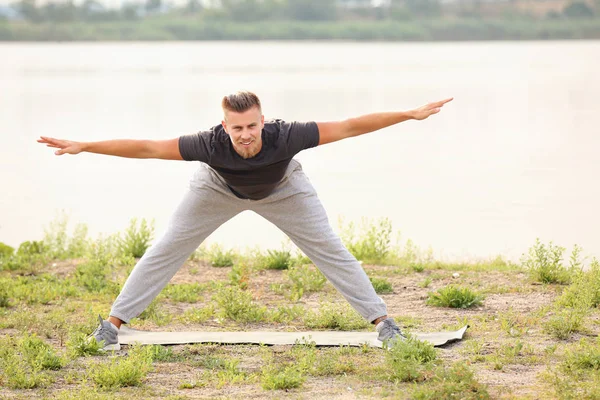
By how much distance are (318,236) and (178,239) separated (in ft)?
3.28

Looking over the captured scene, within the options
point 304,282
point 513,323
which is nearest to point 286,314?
point 304,282

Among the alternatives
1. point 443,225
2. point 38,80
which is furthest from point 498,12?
point 443,225

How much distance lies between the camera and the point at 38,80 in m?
50.0

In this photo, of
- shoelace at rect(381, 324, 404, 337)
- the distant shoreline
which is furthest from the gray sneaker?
the distant shoreline

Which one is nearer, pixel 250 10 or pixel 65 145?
pixel 65 145

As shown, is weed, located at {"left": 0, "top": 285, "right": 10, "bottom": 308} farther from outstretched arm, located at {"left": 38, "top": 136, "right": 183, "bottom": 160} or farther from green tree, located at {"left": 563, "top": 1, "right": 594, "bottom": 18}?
green tree, located at {"left": 563, "top": 1, "right": 594, "bottom": 18}

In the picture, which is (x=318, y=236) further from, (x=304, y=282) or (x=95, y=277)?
(x=95, y=277)

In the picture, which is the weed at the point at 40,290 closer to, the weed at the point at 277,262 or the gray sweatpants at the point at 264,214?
the gray sweatpants at the point at 264,214

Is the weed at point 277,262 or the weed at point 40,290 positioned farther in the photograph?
the weed at point 277,262

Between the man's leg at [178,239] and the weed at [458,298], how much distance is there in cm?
214

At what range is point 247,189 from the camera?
7180 millimetres

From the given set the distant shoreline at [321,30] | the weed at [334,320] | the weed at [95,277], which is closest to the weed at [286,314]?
→ the weed at [334,320]

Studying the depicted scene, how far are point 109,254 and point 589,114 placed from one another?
73.2 ft

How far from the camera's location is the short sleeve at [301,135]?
7.06m
